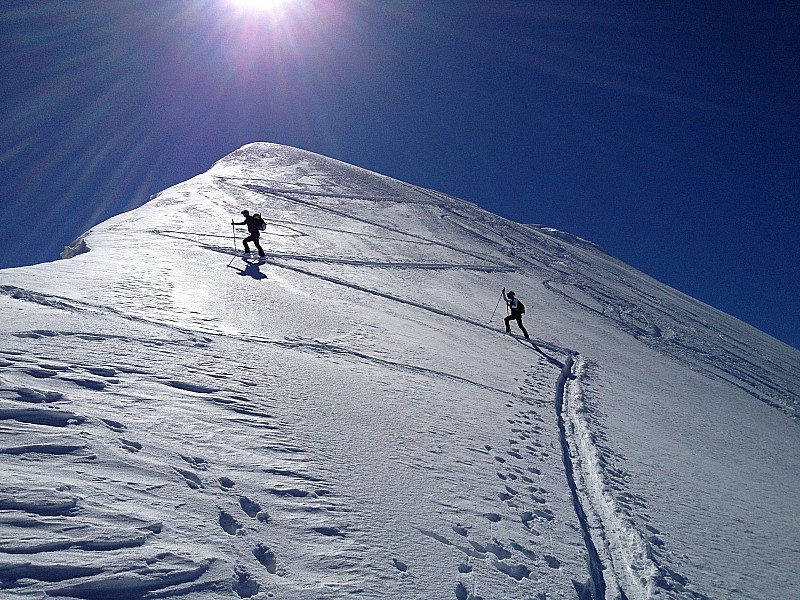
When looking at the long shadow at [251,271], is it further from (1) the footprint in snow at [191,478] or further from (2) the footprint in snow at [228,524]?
(2) the footprint in snow at [228,524]

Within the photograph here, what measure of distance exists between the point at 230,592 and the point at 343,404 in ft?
11.1

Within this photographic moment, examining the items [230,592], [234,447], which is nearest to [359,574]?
[230,592]

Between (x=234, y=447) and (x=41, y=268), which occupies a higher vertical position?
(x=41, y=268)

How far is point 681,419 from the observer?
10766 mm

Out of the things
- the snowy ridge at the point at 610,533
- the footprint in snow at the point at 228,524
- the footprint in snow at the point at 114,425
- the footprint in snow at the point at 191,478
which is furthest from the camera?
the snowy ridge at the point at 610,533

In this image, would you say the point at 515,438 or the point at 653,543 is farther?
the point at 515,438

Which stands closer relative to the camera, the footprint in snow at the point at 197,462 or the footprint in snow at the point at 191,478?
the footprint in snow at the point at 191,478

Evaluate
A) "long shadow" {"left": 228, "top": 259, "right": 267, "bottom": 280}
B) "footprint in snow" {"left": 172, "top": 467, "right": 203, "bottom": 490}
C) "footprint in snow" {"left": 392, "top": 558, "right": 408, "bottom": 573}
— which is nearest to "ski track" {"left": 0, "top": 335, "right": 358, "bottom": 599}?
"footprint in snow" {"left": 172, "top": 467, "right": 203, "bottom": 490}

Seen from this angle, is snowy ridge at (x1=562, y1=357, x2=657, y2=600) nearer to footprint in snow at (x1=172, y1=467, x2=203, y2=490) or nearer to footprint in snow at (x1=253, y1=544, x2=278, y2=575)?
footprint in snow at (x1=253, y1=544, x2=278, y2=575)

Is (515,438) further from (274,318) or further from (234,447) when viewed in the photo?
(274,318)

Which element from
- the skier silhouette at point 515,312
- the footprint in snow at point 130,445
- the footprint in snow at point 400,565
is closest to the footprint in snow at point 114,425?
the footprint in snow at point 130,445

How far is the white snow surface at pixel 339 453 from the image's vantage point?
11.9 ft

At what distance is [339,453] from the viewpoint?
5.38 meters

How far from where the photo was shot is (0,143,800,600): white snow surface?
3.62 meters
